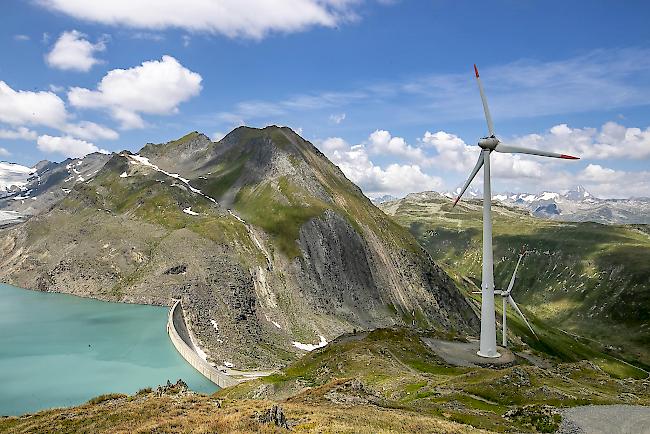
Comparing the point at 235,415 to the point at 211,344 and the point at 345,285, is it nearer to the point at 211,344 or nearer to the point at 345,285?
the point at 211,344

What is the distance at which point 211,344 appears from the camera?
139 metres

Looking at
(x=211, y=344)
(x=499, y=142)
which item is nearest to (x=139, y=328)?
(x=211, y=344)

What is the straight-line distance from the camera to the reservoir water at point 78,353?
334ft

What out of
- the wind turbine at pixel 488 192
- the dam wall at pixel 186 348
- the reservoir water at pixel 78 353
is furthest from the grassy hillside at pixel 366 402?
the reservoir water at pixel 78 353

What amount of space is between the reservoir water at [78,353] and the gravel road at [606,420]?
83.7 m

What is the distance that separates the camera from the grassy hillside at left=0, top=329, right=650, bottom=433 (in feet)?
115

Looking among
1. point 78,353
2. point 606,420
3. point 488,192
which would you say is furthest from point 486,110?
point 78,353

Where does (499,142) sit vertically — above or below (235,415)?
above

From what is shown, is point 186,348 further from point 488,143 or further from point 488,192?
point 488,143

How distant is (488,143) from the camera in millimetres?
66000

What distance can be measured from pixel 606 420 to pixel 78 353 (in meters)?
129

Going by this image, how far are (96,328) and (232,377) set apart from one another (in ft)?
219

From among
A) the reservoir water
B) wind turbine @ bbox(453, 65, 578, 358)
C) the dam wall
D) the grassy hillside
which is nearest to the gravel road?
the grassy hillside

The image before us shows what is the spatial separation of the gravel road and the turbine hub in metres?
34.6
